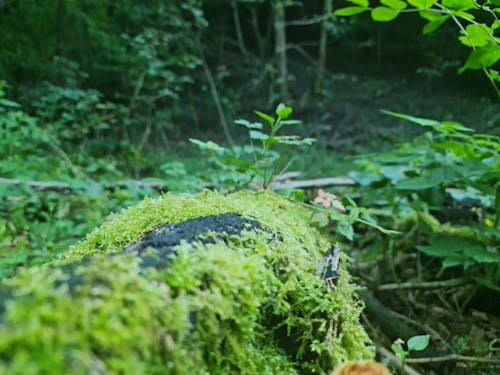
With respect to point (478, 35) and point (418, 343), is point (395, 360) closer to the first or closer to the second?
point (418, 343)

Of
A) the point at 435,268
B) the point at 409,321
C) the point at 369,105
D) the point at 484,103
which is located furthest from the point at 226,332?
the point at 369,105

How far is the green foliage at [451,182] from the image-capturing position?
2.31m

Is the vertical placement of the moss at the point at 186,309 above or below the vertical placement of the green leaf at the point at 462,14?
below

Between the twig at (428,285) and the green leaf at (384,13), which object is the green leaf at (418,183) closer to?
the twig at (428,285)

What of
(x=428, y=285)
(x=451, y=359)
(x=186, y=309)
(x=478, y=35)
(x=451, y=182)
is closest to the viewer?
(x=186, y=309)

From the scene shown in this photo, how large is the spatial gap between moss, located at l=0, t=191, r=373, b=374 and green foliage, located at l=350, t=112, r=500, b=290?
119 cm

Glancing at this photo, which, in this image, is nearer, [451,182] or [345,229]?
[345,229]

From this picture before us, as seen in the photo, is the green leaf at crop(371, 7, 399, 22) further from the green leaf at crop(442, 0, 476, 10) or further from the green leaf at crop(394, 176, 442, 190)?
the green leaf at crop(394, 176, 442, 190)

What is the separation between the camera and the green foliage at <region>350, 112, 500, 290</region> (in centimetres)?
231

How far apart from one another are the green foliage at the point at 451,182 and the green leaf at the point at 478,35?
1.26 feet

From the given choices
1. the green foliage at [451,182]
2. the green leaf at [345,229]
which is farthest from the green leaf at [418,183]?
the green leaf at [345,229]

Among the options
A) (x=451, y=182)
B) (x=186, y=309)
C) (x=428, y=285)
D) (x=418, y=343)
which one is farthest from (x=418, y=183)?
(x=186, y=309)

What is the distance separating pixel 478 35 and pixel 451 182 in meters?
0.89

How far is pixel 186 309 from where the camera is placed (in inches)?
32.3
